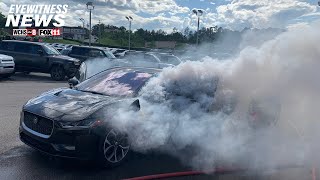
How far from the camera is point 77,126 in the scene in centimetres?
498

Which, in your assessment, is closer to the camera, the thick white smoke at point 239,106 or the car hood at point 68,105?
the car hood at point 68,105

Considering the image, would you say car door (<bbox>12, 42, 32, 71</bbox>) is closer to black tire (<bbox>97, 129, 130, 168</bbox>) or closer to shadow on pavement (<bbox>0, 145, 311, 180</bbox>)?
shadow on pavement (<bbox>0, 145, 311, 180</bbox>)

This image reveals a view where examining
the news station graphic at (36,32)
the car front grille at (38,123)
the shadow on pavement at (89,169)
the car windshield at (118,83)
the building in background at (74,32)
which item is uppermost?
the building in background at (74,32)

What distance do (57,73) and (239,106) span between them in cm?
1483

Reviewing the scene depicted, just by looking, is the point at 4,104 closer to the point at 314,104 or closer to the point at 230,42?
the point at 230,42

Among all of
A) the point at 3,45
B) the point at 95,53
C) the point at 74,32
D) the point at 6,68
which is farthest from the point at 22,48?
the point at 74,32

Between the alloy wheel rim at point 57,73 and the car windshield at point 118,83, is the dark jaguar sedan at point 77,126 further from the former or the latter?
the alloy wheel rim at point 57,73

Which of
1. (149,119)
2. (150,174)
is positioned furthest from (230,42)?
(150,174)

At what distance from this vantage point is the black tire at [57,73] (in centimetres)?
1933

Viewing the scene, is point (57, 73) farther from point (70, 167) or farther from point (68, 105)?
point (70, 167)

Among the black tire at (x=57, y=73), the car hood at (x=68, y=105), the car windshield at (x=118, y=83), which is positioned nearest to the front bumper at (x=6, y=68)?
the black tire at (x=57, y=73)

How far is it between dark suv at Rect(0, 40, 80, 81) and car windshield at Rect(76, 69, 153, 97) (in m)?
12.9

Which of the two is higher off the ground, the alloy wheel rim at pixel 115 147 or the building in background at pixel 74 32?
the building in background at pixel 74 32

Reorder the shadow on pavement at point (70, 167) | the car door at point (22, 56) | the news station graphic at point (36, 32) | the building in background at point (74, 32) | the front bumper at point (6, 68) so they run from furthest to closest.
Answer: the building in background at point (74, 32), the news station graphic at point (36, 32), the car door at point (22, 56), the front bumper at point (6, 68), the shadow on pavement at point (70, 167)
